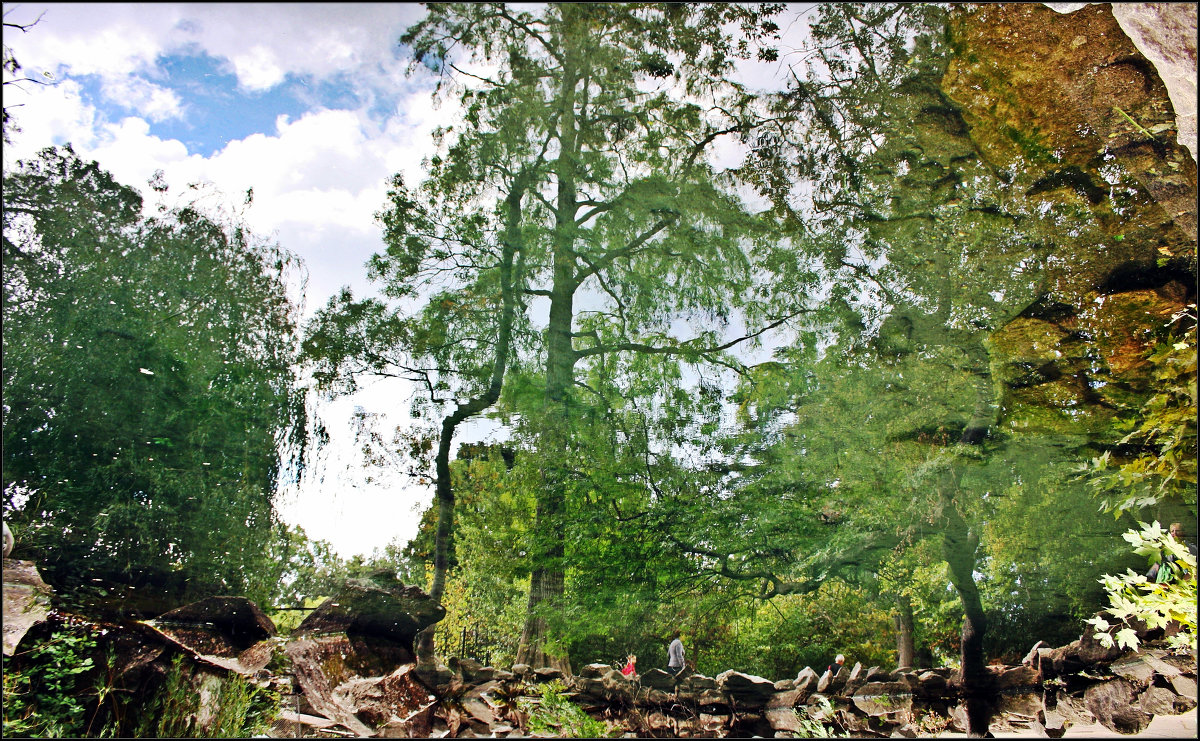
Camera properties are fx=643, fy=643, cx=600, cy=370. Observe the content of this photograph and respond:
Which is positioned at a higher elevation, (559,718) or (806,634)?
(806,634)

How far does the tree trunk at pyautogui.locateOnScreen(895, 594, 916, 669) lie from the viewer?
11.9 feet

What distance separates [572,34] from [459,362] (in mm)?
1950

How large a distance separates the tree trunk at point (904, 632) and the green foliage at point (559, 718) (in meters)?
1.65

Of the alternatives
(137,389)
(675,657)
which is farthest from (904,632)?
(137,389)

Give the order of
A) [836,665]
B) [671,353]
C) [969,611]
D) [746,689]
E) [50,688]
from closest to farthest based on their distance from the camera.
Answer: [50,688] → [746,689] → [836,665] → [969,611] → [671,353]

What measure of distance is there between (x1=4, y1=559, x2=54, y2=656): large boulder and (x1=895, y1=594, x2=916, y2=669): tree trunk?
14.2 ft

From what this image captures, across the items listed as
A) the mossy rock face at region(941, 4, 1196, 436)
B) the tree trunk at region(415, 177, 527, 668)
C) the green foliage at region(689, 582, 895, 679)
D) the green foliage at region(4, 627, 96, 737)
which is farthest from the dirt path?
the green foliage at region(4, 627, 96, 737)

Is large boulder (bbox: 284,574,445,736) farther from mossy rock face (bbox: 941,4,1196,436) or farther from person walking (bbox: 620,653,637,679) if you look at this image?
mossy rock face (bbox: 941,4,1196,436)

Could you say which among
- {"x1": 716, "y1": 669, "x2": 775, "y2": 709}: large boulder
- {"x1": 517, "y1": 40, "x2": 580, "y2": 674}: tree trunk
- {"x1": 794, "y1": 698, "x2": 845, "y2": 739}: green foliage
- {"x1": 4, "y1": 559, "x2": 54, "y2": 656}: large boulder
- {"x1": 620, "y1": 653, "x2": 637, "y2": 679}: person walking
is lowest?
{"x1": 794, "y1": 698, "x2": 845, "y2": 739}: green foliage

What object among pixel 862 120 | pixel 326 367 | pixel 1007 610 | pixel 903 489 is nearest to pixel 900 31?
pixel 862 120

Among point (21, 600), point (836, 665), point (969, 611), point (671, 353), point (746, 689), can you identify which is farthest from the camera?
point (671, 353)

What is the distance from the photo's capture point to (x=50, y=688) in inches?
111

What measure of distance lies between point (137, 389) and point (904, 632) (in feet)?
14.4

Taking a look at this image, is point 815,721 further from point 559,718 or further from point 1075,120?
point 1075,120
